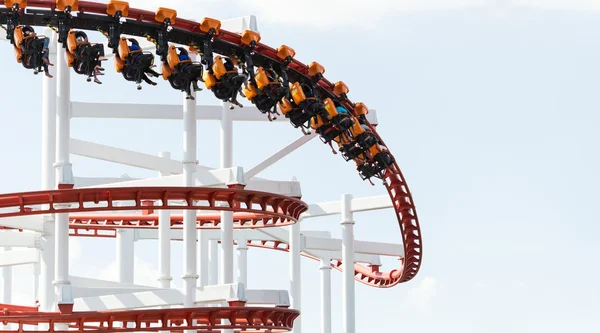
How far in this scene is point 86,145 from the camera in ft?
59.6

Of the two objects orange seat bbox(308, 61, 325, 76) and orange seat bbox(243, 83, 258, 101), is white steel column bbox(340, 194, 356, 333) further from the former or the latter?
orange seat bbox(243, 83, 258, 101)

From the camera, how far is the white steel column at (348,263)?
2250cm

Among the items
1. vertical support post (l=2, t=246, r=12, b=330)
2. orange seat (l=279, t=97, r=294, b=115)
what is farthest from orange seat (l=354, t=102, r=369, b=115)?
vertical support post (l=2, t=246, r=12, b=330)

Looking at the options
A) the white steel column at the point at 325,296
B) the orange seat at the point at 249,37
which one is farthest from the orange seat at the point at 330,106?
the white steel column at the point at 325,296

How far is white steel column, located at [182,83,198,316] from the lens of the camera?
17.1 meters

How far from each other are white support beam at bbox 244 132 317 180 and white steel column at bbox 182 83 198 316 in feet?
4.39

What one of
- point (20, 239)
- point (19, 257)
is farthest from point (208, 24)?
point (19, 257)

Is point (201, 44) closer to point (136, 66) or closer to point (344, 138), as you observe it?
point (136, 66)

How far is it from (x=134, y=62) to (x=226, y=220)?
126 inches

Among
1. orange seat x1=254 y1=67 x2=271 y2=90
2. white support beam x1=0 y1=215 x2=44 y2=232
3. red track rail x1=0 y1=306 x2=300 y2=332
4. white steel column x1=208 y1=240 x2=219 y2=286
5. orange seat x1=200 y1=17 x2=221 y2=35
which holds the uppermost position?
orange seat x1=200 y1=17 x2=221 y2=35

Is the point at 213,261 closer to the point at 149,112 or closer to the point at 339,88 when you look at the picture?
the point at 339,88

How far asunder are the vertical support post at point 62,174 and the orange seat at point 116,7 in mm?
1023

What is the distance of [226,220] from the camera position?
1825 centimetres

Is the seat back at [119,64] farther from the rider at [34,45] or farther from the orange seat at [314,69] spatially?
the orange seat at [314,69]
